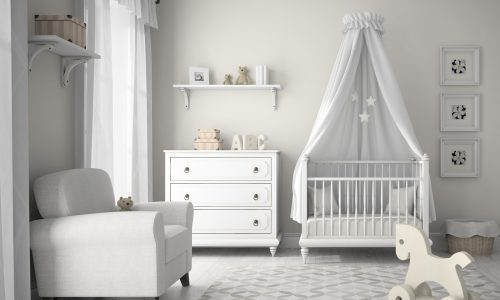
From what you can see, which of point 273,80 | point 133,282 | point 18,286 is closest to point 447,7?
point 273,80

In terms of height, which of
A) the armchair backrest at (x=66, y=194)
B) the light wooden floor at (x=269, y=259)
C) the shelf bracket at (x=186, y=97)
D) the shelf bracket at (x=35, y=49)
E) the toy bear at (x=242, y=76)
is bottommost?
the light wooden floor at (x=269, y=259)

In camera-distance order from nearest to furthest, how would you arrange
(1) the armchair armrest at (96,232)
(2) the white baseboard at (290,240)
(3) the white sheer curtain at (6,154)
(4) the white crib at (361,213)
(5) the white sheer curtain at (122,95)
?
(3) the white sheer curtain at (6,154), (1) the armchair armrest at (96,232), (5) the white sheer curtain at (122,95), (4) the white crib at (361,213), (2) the white baseboard at (290,240)

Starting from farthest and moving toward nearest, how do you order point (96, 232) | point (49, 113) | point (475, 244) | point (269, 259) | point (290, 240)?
point (290, 240)
point (475, 244)
point (269, 259)
point (49, 113)
point (96, 232)

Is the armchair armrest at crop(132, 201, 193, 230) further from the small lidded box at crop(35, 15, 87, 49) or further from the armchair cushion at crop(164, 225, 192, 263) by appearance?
the small lidded box at crop(35, 15, 87, 49)

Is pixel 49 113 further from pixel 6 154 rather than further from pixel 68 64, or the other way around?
pixel 6 154

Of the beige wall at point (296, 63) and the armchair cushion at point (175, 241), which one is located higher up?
the beige wall at point (296, 63)

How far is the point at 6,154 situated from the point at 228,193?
98.5 inches

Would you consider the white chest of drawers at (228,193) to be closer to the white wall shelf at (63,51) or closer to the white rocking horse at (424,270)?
the white wall shelf at (63,51)

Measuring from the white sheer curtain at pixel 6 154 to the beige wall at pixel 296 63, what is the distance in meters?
2.90

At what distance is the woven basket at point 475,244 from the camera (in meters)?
4.99

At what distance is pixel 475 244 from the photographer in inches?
197

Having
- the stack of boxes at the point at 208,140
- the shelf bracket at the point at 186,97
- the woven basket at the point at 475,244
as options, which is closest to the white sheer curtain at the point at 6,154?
the stack of boxes at the point at 208,140

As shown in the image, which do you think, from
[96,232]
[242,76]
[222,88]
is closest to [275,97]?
[242,76]

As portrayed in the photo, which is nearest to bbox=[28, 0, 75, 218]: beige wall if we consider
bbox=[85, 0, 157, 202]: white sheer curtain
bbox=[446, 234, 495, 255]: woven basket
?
bbox=[85, 0, 157, 202]: white sheer curtain
